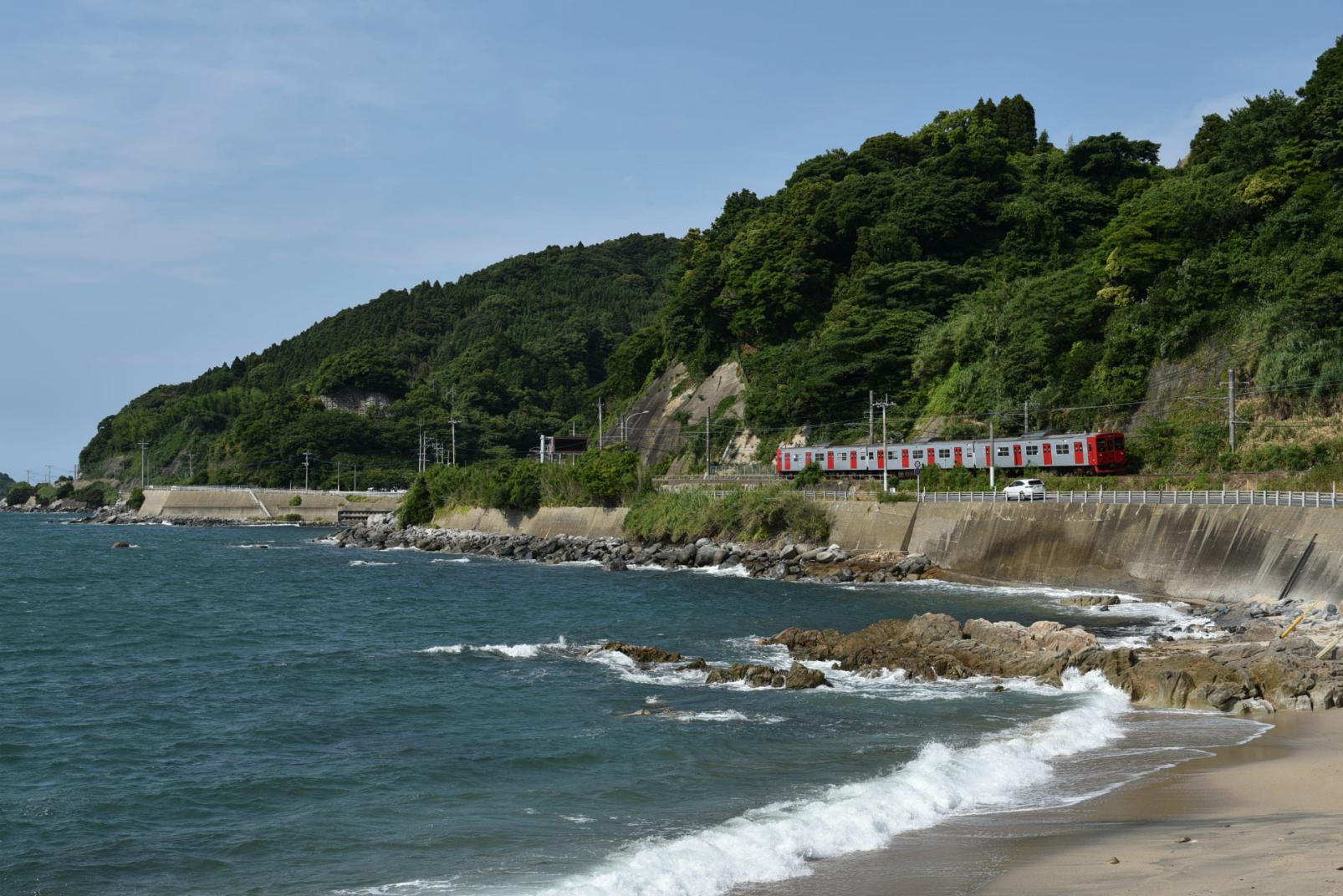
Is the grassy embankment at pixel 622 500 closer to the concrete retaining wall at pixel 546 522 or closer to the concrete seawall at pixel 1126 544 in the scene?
the concrete retaining wall at pixel 546 522

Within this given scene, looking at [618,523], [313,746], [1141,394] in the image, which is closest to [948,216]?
[1141,394]

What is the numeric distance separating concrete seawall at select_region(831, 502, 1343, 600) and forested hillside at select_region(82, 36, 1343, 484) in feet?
29.5

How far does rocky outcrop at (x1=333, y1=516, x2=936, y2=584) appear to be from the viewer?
141 feet

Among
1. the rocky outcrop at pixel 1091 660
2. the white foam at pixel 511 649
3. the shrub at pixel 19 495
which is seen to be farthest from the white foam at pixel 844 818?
the shrub at pixel 19 495

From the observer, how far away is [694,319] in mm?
88562

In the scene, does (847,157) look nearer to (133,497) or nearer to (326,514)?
(326,514)

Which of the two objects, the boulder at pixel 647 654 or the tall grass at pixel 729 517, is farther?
the tall grass at pixel 729 517

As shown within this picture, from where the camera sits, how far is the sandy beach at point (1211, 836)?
32.1ft

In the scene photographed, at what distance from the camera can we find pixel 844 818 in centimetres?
1294

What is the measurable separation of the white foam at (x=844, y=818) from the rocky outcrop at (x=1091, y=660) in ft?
9.98

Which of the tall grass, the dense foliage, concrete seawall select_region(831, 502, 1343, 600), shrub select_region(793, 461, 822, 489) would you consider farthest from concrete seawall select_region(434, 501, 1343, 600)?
the dense foliage

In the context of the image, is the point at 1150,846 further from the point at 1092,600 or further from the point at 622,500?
the point at 622,500

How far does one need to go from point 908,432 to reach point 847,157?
3974cm

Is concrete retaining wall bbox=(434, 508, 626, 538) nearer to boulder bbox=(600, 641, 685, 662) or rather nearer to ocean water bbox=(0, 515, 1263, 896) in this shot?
ocean water bbox=(0, 515, 1263, 896)
